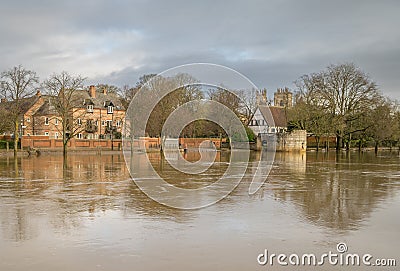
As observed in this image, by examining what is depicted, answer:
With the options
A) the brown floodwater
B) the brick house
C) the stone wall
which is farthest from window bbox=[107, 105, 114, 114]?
the brown floodwater

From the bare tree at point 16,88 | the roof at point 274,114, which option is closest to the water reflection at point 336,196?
the bare tree at point 16,88

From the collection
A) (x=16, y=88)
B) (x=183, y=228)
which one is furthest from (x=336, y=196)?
(x=16, y=88)

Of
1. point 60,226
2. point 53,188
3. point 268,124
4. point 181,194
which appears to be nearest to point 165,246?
point 60,226

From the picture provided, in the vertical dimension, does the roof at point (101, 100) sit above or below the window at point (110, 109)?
above

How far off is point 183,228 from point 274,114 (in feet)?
292

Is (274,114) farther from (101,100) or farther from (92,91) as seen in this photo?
(92,91)

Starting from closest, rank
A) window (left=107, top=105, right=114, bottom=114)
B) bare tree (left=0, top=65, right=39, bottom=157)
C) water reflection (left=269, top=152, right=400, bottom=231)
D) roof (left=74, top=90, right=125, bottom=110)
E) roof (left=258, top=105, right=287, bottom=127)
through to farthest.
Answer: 1. water reflection (left=269, top=152, right=400, bottom=231)
2. bare tree (left=0, top=65, right=39, bottom=157)
3. roof (left=74, top=90, right=125, bottom=110)
4. window (left=107, top=105, right=114, bottom=114)
5. roof (left=258, top=105, right=287, bottom=127)

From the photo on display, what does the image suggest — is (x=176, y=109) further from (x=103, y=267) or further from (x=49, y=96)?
(x=103, y=267)

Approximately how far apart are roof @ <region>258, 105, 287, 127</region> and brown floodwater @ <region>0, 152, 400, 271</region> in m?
74.1

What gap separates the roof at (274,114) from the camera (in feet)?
297

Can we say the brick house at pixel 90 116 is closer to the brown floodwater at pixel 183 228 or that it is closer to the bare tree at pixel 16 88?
the bare tree at pixel 16 88

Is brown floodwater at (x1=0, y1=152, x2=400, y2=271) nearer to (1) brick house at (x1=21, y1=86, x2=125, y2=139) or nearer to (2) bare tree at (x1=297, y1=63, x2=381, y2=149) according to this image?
(2) bare tree at (x1=297, y1=63, x2=381, y2=149)

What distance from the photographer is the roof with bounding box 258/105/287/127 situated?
9046cm

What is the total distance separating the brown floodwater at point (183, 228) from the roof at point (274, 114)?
74060 millimetres
